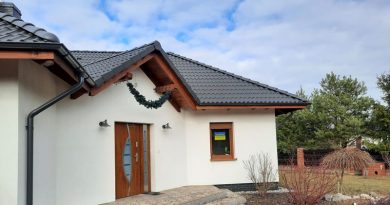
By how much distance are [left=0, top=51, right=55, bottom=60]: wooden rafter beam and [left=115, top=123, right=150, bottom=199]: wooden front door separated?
5.80 metres

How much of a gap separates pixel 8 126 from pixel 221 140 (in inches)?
374

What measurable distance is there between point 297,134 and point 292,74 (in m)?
7.33

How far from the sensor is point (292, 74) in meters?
44.3

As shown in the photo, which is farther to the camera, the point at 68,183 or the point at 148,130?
the point at 148,130

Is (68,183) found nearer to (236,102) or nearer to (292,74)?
(236,102)

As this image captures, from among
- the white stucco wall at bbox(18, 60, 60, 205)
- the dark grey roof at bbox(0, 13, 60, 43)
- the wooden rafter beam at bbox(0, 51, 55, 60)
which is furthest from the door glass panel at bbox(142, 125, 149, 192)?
the wooden rafter beam at bbox(0, 51, 55, 60)

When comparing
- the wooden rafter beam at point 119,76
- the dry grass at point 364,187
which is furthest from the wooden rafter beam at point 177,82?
the dry grass at point 364,187

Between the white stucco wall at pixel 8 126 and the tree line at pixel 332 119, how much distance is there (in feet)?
99.3

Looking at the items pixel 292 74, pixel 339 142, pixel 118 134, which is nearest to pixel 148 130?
pixel 118 134

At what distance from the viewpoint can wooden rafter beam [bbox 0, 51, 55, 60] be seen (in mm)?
5816

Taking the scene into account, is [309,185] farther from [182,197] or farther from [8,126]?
[8,126]

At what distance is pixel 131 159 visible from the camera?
12.1 meters

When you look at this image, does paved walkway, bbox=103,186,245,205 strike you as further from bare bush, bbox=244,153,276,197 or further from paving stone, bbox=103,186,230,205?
bare bush, bbox=244,153,276,197

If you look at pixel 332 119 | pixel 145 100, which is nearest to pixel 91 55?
pixel 145 100
